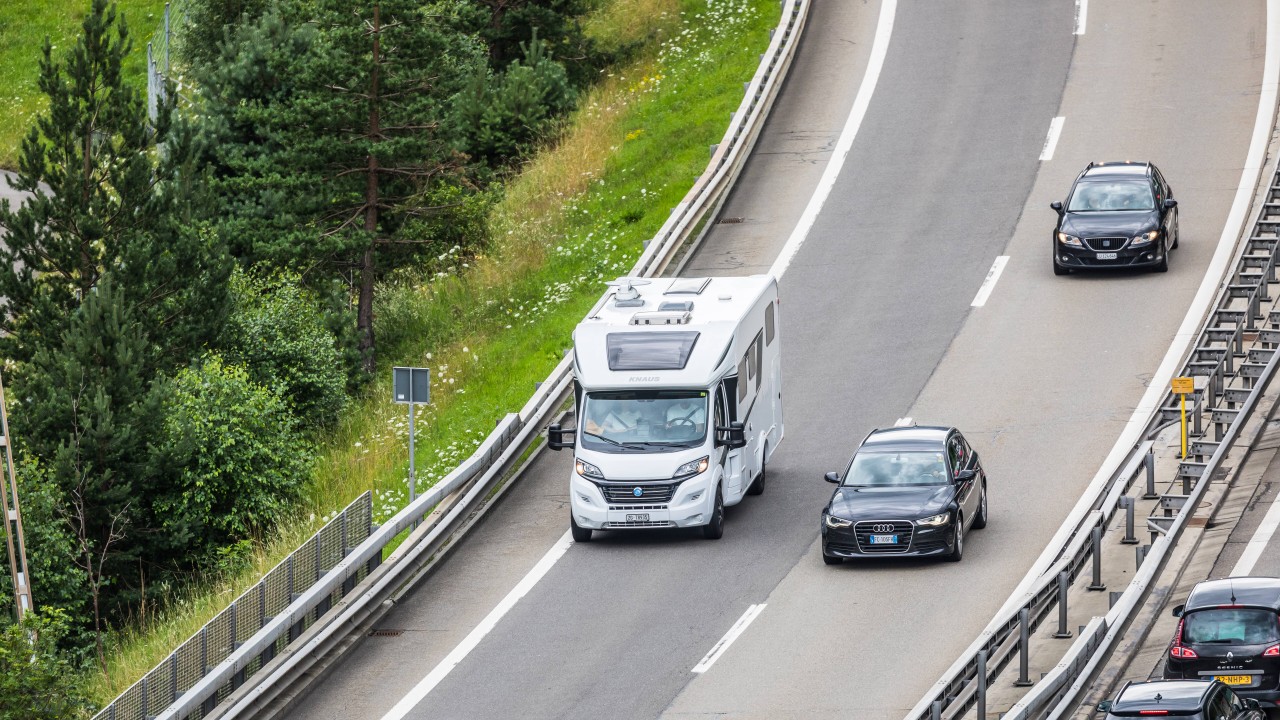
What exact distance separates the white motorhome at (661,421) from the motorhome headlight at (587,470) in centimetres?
2

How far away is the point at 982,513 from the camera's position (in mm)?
25219

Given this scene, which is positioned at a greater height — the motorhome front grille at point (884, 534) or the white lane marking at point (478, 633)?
the motorhome front grille at point (884, 534)

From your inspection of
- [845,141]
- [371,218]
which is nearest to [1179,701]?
[371,218]

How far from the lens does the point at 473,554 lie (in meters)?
26.2

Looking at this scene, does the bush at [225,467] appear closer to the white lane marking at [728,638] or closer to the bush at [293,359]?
the bush at [293,359]

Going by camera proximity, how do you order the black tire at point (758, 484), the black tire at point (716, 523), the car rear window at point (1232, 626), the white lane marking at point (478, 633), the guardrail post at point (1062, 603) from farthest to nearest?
the black tire at point (758, 484) < the black tire at point (716, 523) < the white lane marking at point (478, 633) < the guardrail post at point (1062, 603) < the car rear window at point (1232, 626)

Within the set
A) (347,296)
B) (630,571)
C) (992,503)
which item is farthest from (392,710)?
(347,296)

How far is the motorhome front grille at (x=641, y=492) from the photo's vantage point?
82.2 ft

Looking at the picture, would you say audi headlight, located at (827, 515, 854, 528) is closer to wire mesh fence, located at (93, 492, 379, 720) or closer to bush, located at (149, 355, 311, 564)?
wire mesh fence, located at (93, 492, 379, 720)

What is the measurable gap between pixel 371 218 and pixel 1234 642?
25.6 metres

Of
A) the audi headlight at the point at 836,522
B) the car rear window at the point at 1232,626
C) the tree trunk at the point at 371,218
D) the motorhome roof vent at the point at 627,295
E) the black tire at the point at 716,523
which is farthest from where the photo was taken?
the tree trunk at the point at 371,218

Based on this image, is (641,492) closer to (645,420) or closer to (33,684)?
(645,420)

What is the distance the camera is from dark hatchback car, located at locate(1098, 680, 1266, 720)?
54.7 feet

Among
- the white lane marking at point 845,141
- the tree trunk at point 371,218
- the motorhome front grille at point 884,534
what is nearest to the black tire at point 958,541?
the motorhome front grille at point 884,534
